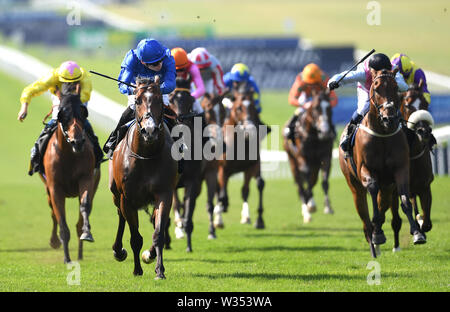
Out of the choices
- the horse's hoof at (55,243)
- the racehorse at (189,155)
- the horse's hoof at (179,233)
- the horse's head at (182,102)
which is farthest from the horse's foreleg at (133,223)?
the horse's hoof at (179,233)

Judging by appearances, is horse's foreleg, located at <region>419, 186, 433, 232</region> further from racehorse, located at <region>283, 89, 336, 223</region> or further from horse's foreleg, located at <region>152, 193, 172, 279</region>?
racehorse, located at <region>283, 89, 336, 223</region>

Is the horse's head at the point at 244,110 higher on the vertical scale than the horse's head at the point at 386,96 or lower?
higher

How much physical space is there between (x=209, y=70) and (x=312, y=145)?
317 cm

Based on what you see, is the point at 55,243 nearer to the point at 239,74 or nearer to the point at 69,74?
the point at 69,74

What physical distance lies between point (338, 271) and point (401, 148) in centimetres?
151

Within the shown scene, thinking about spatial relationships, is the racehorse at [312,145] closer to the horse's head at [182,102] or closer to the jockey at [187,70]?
the jockey at [187,70]

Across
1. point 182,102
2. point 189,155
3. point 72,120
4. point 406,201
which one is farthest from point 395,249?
point 72,120

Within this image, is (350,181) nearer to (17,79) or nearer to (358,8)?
(17,79)

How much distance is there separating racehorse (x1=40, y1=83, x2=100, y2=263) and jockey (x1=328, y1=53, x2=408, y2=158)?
2975 mm

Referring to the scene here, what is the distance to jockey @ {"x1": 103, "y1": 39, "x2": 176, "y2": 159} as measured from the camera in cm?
978

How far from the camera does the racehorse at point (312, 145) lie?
1641 cm

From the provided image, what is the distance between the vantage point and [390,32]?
192ft

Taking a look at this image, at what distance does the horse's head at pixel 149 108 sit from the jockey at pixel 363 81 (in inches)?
102

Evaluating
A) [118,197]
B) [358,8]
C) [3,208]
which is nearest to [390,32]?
[358,8]
